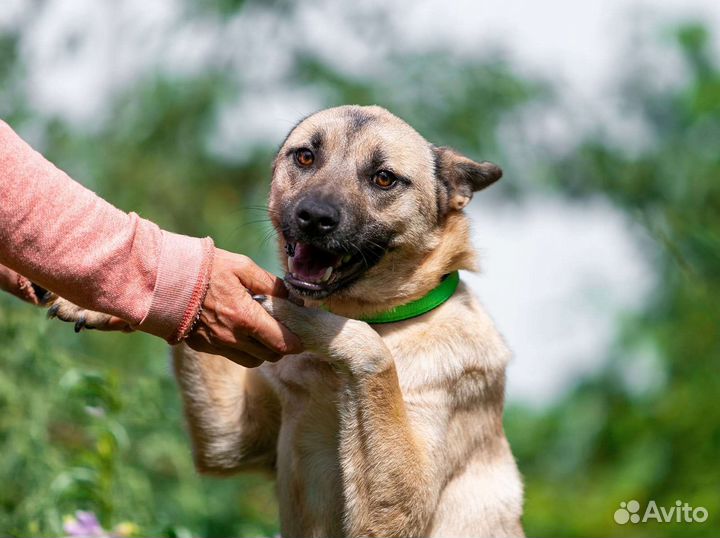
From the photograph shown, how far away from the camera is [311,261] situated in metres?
3.66

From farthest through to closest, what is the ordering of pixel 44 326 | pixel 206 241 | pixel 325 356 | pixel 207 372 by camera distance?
pixel 44 326 < pixel 207 372 < pixel 325 356 < pixel 206 241

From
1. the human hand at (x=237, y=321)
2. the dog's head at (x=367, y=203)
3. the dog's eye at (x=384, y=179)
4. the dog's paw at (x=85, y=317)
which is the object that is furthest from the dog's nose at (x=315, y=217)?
the dog's paw at (x=85, y=317)

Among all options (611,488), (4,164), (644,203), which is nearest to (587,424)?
(611,488)

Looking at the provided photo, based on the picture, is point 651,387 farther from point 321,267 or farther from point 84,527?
point 84,527

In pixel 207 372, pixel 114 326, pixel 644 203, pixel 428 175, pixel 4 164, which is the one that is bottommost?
pixel 644 203

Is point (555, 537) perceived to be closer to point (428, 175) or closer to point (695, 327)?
point (695, 327)

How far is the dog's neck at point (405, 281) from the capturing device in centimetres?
388

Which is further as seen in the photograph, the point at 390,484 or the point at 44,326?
the point at 44,326

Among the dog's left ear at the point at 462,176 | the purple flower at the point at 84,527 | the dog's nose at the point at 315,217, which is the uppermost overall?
the dog's nose at the point at 315,217

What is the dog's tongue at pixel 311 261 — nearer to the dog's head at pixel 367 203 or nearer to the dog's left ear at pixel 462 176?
the dog's head at pixel 367 203

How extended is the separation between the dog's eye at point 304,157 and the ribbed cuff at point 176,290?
104 centimetres

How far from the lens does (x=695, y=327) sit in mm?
7961

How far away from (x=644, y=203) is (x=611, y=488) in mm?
2216

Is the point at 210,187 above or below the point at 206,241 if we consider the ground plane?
below
